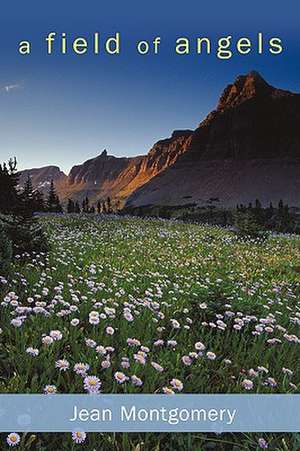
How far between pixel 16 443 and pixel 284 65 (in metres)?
4.90

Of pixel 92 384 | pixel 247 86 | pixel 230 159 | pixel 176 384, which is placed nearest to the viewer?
pixel 92 384

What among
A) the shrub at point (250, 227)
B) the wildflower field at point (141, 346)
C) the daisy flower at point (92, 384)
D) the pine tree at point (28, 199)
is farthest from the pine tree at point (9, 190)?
the shrub at point (250, 227)

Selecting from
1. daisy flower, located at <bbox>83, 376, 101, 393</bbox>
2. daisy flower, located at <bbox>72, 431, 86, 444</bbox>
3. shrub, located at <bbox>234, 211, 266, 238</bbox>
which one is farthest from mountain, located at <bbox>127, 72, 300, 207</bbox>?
daisy flower, located at <bbox>72, 431, 86, 444</bbox>

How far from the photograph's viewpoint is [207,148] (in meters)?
19.3

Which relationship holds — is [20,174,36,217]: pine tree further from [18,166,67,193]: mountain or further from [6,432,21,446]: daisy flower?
[6,432,21,446]: daisy flower

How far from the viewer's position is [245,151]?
17.1m

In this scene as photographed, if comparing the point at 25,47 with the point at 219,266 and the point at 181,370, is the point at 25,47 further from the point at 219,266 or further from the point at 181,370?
the point at 219,266

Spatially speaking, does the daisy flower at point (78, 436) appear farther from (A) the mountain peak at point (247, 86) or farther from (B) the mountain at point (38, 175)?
(B) the mountain at point (38, 175)

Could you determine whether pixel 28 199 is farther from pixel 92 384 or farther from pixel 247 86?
pixel 92 384

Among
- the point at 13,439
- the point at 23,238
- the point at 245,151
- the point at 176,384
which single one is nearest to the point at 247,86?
the point at 23,238

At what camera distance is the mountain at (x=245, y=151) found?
13000mm

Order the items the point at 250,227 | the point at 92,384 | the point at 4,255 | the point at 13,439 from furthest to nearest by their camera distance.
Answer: the point at 250,227, the point at 4,255, the point at 92,384, the point at 13,439

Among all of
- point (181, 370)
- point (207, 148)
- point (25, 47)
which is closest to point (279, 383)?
point (181, 370)

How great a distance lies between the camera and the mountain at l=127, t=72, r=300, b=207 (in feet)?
42.7
